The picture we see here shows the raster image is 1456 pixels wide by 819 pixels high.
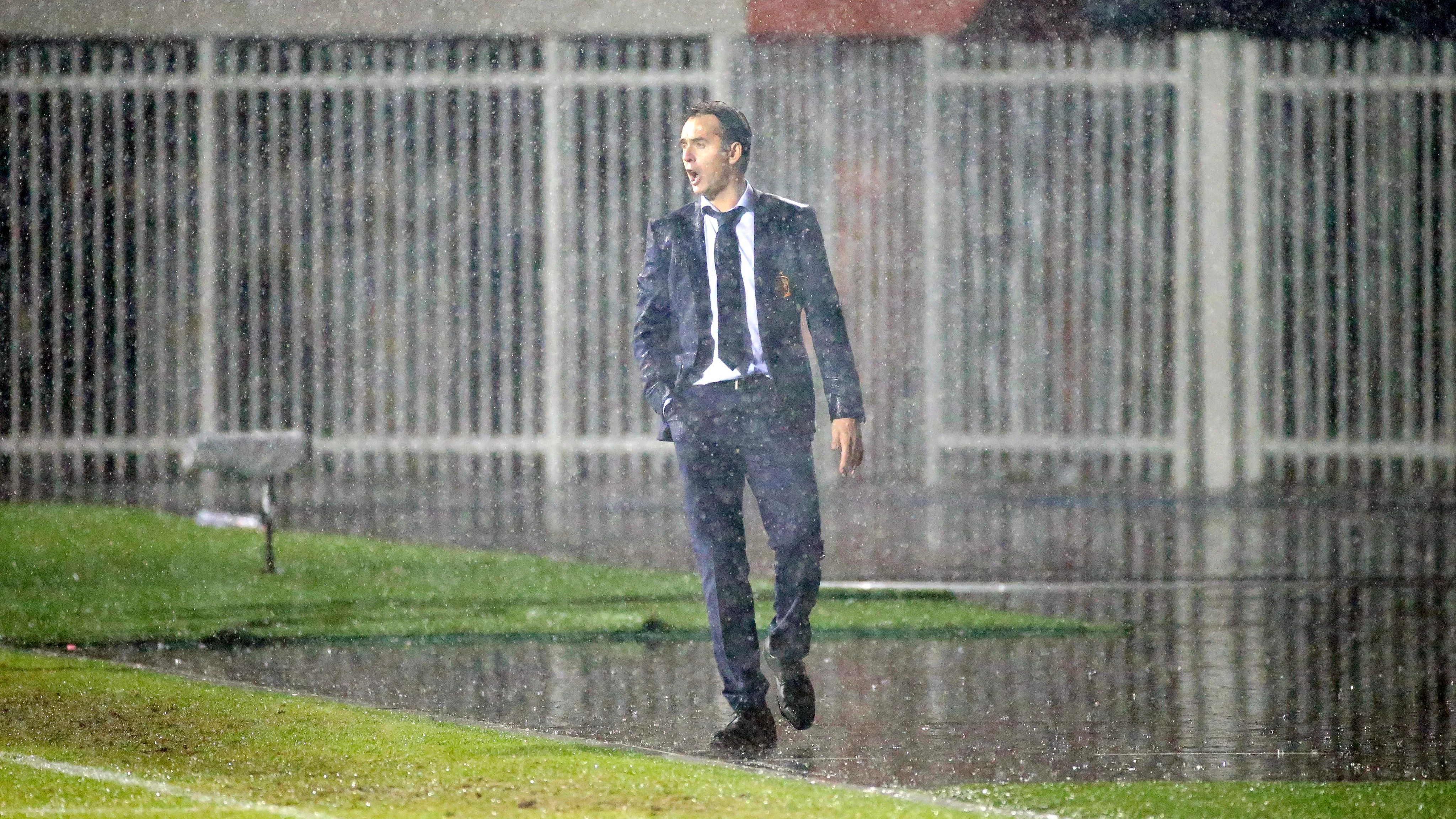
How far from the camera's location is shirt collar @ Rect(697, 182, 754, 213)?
6.45 m

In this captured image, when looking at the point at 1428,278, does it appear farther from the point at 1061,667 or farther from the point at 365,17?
the point at 1061,667

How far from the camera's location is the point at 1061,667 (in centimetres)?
799

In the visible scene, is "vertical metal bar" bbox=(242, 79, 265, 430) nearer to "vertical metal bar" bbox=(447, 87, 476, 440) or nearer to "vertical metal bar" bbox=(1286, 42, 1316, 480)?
"vertical metal bar" bbox=(447, 87, 476, 440)

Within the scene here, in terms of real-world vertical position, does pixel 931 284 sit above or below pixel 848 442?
above

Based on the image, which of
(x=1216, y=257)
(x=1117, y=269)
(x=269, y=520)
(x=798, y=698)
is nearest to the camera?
(x=798, y=698)

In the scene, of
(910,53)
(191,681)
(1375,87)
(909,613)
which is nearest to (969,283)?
(910,53)

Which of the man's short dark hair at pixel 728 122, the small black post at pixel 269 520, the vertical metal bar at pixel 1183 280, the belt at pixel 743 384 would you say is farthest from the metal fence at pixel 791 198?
the belt at pixel 743 384

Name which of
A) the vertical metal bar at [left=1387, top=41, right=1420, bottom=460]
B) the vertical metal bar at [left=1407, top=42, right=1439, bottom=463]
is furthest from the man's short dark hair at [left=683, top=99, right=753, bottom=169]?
the vertical metal bar at [left=1407, top=42, right=1439, bottom=463]

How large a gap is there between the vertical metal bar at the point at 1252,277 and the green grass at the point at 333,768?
9344mm

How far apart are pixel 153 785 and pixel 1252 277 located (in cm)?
1083

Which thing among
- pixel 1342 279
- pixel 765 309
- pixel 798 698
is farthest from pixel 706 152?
pixel 1342 279

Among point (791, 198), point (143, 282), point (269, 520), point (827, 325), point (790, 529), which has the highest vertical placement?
point (791, 198)

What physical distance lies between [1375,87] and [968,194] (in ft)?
9.25

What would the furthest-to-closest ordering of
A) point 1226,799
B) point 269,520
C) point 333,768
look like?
point 269,520 → point 333,768 → point 1226,799
